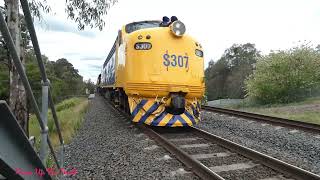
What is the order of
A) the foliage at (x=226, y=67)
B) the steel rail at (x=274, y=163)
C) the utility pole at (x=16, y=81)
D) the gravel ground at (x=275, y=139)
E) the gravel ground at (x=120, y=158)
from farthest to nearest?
1. the foliage at (x=226, y=67)
2. the gravel ground at (x=275, y=139)
3. the utility pole at (x=16, y=81)
4. the gravel ground at (x=120, y=158)
5. the steel rail at (x=274, y=163)

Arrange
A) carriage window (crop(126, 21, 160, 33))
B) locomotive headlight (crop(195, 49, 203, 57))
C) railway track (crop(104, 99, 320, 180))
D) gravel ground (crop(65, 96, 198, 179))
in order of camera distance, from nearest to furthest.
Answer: railway track (crop(104, 99, 320, 180)), gravel ground (crop(65, 96, 198, 179)), locomotive headlight (crop(195, 49, 203, 57)), carriage window (crop(126, 21, 160, 33))

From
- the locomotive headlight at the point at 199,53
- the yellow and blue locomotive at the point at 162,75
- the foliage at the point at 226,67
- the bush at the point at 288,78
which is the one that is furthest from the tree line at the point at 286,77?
the foliage at the point at 226,67

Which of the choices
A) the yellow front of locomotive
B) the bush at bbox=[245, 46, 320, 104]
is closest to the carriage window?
the yellow front of locomotive

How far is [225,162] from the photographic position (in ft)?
17.9

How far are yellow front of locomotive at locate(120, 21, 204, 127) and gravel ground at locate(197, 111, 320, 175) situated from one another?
1.30 metres

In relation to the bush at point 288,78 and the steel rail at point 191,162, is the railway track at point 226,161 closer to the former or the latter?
the steel rail at point 191,162

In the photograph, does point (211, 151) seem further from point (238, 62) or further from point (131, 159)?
point (238, 62)

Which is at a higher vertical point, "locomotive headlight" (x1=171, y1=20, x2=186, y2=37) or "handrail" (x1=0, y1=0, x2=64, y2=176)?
"locomotive headlight" (x1=171, y1=20, x2=186, y2=37)

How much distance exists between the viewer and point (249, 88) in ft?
66.5

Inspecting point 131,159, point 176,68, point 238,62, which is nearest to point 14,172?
point 131,159

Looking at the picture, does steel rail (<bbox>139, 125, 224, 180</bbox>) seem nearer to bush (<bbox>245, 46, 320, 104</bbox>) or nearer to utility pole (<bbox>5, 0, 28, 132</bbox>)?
utility pole (<bbox>5, 0, 28, 132</bbox>)

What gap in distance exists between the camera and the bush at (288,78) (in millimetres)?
18594

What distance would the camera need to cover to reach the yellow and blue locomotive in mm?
8250

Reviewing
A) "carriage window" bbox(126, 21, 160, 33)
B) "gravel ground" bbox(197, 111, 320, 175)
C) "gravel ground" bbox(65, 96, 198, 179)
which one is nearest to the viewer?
"gravel ground" bbox(65, 96, 198, 179)
